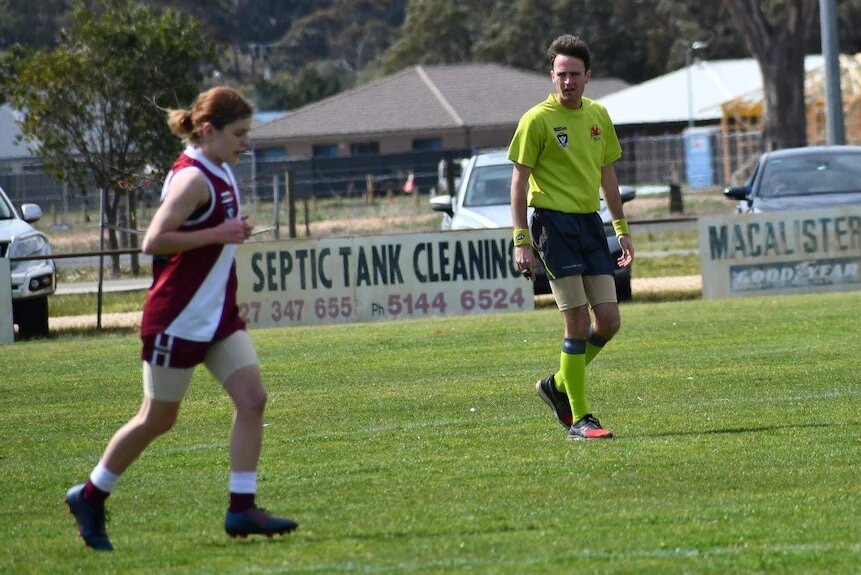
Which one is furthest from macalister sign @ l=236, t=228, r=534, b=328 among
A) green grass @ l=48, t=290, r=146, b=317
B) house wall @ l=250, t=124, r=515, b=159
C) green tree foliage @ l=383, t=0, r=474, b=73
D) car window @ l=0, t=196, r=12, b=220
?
green tree foliage @ l=383, t=0, r=474, b=73

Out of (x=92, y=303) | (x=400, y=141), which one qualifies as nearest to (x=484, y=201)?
(x=92, y=303)

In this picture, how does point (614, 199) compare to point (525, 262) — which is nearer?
point (525, 262)

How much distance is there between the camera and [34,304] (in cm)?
1909

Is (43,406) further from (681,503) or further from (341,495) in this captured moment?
(681,503)

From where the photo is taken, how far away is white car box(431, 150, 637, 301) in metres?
19.8

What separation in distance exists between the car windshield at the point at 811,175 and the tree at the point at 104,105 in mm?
10974

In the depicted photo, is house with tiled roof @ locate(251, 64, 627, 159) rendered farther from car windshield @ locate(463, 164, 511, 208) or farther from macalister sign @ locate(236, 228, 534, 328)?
macalister sign @ locate(236, 228, 534, 328)

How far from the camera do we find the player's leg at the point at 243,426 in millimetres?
6270

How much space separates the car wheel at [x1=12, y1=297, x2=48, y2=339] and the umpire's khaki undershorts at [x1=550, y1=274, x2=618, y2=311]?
1119 centimetres

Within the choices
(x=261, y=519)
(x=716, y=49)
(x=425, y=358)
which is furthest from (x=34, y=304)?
(x=716, y=49)

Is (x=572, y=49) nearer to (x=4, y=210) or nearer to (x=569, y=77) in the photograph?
(x=569, y=77)

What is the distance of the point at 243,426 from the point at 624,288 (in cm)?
1401

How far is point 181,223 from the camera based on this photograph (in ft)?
20.1

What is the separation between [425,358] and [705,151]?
42.7 m
